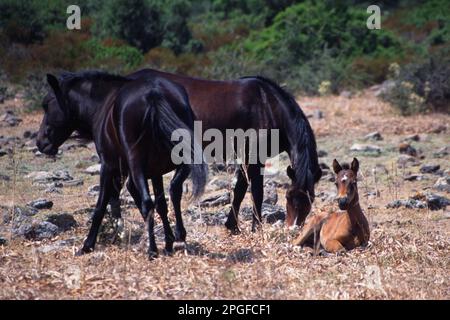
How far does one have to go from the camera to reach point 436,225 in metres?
8.68

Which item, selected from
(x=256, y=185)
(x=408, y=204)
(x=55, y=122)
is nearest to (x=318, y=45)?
(x=408, y=204)

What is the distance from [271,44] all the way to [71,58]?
21.7ft

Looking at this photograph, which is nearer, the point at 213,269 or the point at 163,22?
the point at 213,269

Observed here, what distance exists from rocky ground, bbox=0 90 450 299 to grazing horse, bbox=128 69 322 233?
472mm

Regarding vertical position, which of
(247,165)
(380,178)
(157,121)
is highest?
(157,121)

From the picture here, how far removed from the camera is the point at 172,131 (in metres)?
6.55

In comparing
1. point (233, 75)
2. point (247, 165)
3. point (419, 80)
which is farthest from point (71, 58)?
point (247, 165)

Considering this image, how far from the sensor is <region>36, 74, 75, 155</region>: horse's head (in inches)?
292

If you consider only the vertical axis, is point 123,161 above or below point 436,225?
above

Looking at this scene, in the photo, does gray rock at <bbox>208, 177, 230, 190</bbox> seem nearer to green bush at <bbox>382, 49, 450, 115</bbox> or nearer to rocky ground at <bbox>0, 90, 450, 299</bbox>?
rocky ground at <bbox>0, 90, 450, 299</bbox>

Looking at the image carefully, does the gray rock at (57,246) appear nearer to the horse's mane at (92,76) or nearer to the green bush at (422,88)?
the horse's mane at (92,76)

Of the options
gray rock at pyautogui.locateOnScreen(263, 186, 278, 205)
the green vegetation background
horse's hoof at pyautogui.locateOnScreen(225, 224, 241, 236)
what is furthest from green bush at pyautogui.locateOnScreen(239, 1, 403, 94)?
horse's hoof at pyautogui.locateOnScreen(225, 224, 241, 236)

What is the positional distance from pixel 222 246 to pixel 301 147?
53.6 inches

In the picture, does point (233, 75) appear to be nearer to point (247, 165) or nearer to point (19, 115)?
point (19, 115)
